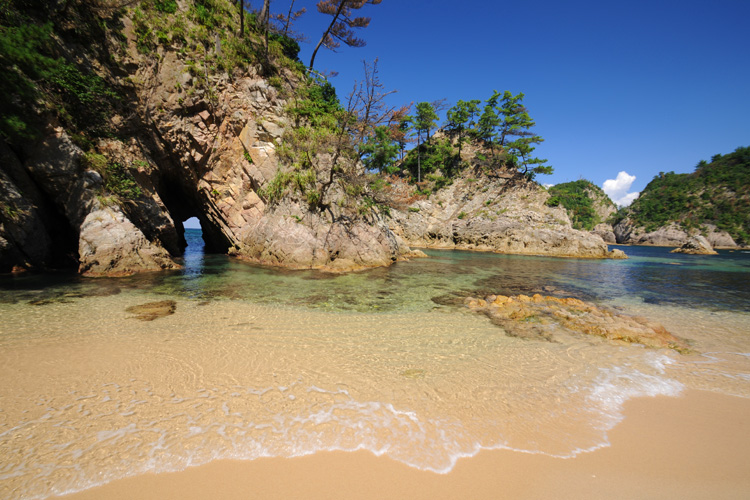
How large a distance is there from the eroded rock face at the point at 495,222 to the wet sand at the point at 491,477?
32408mm

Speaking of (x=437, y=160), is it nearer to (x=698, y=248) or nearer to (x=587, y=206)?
(x=698, y=248)

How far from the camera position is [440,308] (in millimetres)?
7949

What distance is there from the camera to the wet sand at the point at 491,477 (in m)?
2.32

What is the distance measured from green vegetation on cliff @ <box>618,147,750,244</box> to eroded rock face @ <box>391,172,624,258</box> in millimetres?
49564

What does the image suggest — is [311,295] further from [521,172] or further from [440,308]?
[521,172]

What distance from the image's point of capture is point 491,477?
257 centimetres

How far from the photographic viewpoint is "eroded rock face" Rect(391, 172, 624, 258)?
31.7 metres

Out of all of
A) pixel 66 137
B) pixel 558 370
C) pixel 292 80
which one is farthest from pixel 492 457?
pixel 292 80

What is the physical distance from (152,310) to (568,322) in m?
10.0

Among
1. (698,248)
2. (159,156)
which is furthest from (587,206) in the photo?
(159,156)

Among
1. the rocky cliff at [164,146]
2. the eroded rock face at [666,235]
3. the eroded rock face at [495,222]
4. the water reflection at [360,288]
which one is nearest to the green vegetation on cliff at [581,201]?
the eroded rock face at [666,235]

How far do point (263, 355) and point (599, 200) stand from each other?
5441 inches

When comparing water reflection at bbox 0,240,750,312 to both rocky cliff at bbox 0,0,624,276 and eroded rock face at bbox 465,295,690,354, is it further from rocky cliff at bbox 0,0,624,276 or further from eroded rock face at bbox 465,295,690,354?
rocky cliff at bbox 0,0,624,276

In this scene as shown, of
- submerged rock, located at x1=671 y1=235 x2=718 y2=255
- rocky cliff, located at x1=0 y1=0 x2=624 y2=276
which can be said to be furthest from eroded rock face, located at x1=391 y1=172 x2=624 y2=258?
submerged rock, located at x1=671 y1=235 x2=718 y2=255
